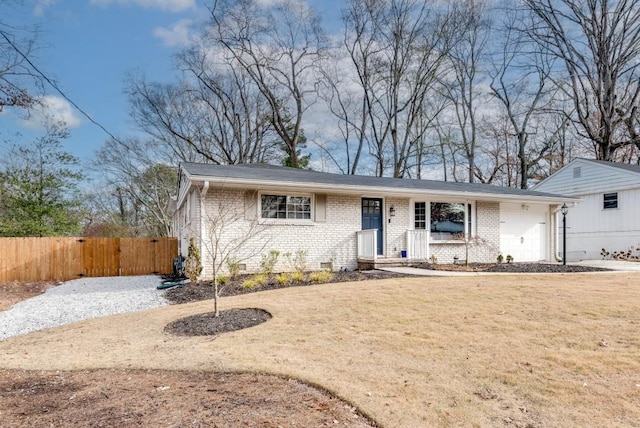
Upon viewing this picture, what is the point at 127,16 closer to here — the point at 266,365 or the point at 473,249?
the point at 266,365

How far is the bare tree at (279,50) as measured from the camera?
24969mm

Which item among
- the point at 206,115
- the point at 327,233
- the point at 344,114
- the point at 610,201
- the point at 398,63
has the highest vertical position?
the point at 398,63

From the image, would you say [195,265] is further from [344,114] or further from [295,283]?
[344,114]

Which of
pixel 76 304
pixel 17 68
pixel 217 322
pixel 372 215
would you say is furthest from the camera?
pixel 372 215

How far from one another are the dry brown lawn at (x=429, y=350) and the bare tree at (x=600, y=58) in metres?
19.8

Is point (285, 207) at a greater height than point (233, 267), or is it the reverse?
point (285, 207)

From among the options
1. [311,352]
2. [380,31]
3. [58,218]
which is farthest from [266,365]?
[380,31]

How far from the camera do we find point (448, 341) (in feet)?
15.1

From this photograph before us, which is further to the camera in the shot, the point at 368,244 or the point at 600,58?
the point at 600,58

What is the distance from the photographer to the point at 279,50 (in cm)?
2611

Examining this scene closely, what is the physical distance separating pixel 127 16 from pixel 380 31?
1834cm

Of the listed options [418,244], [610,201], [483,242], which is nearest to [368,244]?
[418,244]

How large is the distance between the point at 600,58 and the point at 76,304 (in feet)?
88.7

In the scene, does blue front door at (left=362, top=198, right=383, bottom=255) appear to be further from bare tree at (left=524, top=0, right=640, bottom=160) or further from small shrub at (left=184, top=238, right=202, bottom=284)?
bare tree at (left=524, top=0, right=640, bottom=160)
